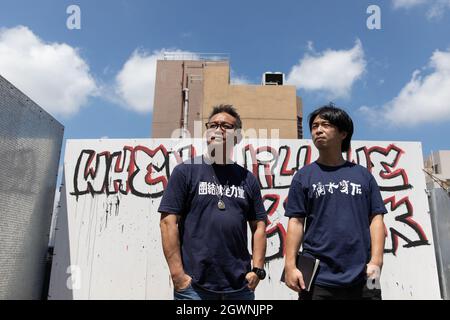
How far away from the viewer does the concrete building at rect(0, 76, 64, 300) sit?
13.3 ft

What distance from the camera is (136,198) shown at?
493 cm

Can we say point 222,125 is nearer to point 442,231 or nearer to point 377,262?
point 377,262

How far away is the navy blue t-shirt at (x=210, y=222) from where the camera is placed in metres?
2.16

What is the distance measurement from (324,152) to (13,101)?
383cm

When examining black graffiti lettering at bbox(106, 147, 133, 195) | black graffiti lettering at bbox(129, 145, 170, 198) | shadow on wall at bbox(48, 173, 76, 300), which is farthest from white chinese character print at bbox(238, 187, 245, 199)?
shadow on wall at bbox(48, 173, 76, 300)

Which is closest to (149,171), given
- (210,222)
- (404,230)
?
(210,222)

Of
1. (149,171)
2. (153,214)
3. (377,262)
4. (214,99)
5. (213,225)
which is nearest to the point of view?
(377,262)

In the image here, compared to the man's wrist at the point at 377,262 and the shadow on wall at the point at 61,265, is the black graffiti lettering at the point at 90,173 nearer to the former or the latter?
the shadow on wall at the point at 61,265

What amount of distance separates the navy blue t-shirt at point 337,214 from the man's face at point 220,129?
0.60 meters

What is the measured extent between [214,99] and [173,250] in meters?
26.7

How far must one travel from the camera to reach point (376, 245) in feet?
7.04

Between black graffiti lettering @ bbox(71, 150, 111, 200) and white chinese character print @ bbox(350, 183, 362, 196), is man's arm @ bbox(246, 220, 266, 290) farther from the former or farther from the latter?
→ black graffiti lettering @ bbox(71, 150, 111, 200)

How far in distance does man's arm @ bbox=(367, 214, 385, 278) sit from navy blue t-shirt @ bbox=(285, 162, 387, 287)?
0.03 metres

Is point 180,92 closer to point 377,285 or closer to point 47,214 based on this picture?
point 47,214
